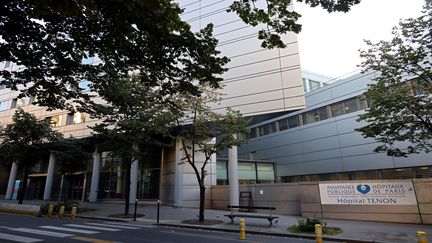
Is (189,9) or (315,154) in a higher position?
(189,9)

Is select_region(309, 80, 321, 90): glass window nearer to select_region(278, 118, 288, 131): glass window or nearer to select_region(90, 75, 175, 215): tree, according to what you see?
select_region(278, 118, 288, 131): glass window

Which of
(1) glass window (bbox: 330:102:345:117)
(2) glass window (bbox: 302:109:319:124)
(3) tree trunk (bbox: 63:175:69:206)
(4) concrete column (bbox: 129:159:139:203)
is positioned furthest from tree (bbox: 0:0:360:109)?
(2) glass window (bbox: 302:109:319:124)

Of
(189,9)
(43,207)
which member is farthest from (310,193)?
(189,9)

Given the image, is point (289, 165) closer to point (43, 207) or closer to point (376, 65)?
point (376, 65)

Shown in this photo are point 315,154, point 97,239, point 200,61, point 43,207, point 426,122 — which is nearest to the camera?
point 200,61

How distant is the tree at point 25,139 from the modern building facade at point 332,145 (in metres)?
23.3

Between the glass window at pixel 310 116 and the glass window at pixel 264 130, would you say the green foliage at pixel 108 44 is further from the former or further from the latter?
the glass window at pixel 264 130

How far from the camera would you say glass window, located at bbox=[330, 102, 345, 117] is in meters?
27.5

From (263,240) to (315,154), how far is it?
856 inches

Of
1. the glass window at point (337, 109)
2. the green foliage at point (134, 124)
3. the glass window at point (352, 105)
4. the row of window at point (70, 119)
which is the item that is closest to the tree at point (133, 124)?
the green foliage at point (134, 124)

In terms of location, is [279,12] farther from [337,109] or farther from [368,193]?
[337,109]

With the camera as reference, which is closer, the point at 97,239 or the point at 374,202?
the point at 97,239

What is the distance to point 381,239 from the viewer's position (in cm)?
942

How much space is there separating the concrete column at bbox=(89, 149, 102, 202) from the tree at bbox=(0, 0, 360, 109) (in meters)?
20.9
